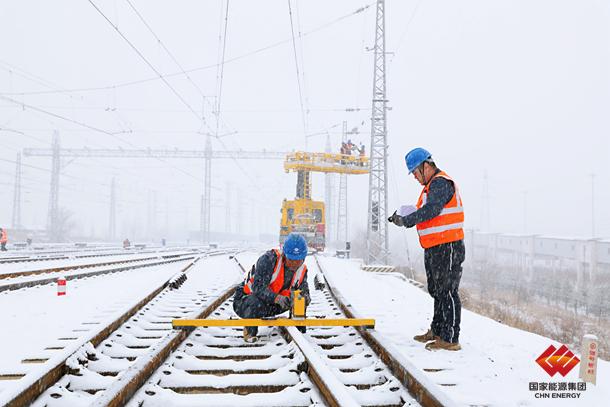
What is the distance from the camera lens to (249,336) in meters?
4.43

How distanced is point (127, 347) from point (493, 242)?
72.7 meters

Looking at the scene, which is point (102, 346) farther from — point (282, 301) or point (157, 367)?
point (282, 301)

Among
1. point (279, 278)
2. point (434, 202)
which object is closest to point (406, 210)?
point (434, 202)

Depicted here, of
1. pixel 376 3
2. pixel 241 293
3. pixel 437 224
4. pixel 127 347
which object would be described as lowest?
pixel 127 347

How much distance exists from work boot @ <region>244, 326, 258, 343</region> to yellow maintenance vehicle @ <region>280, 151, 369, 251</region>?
20538mm

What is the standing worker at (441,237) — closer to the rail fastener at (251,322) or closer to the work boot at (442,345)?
the work boot at (442,345)

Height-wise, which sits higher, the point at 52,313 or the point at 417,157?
the point at 417,157

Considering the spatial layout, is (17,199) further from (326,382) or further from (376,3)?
(326,382)

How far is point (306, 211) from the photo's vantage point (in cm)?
2562

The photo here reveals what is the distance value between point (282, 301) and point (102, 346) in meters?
1.66

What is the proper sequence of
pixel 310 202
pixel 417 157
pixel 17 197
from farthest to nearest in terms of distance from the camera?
1. pixel 17 197
2. pixel 310 202
3. pixel 417 157

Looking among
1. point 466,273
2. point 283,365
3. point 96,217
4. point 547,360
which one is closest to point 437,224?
point 547,360

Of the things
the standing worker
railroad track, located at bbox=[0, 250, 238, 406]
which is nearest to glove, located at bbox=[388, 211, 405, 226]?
the standing worker

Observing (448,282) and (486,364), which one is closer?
(486,364)
